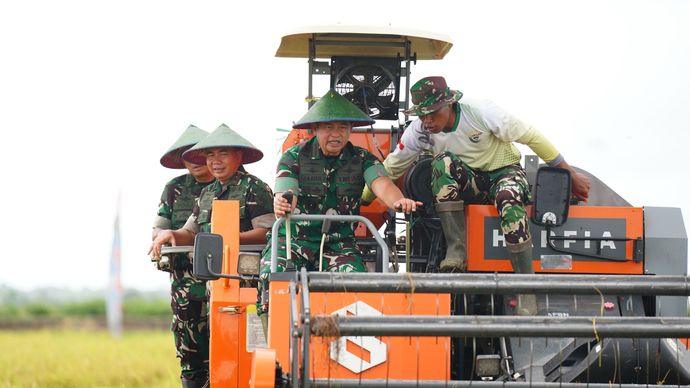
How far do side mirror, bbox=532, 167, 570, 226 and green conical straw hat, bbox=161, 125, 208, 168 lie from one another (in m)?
3.50

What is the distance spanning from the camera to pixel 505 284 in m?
7.23

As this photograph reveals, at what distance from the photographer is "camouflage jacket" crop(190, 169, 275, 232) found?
10.7 metres

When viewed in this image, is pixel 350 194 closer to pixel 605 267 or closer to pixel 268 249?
pixel 268 249

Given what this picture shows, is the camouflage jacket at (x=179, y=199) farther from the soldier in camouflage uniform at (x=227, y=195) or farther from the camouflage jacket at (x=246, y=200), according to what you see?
the camouflage jacket at (x=246, y=200)

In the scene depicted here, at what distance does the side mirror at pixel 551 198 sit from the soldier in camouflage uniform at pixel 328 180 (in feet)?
3.13

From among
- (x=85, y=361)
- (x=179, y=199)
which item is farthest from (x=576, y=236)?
(x=85, y=361)

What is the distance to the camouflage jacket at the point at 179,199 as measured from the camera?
1171cm

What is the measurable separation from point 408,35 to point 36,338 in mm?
16077

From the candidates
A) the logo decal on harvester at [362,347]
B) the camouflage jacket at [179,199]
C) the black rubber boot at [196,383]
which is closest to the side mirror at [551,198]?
the logo decal on harvester at [362,347]

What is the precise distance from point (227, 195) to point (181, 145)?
1.27 meters

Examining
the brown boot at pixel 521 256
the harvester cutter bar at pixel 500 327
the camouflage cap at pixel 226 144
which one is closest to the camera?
the harvester cutter bar at pixel 500 327

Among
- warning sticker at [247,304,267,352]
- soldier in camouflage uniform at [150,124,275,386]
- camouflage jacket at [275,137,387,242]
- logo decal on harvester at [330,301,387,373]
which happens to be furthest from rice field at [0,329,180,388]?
logo decal on harvester at [330,301,387,373]

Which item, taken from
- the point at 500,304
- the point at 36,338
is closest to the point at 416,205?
the point at 500,304

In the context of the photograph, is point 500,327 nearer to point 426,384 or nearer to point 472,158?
point 426,384
